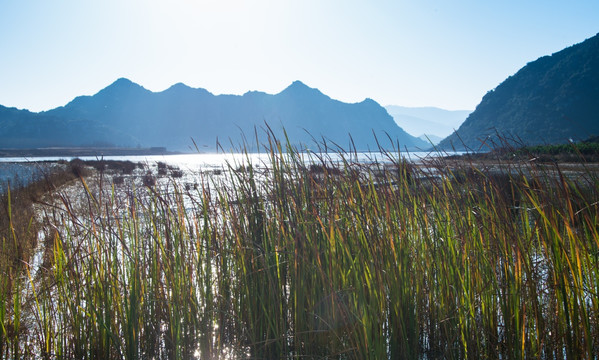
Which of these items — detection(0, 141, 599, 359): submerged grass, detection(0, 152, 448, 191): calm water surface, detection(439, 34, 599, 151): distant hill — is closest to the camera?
detection(0, 141, 599, 359): submerged grass

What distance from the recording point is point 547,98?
8275cm

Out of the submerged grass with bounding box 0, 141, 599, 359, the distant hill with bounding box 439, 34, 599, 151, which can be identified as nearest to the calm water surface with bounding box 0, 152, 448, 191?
the submerged grass with bounding box 0, 141, 599, 359

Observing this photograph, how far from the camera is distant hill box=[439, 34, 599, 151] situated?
73.2 m

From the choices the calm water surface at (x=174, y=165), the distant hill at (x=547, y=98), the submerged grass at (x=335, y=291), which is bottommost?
the submerged grass at (x=335, y=291)

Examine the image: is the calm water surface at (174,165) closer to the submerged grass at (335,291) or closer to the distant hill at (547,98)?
the submerged grass at (335,291)

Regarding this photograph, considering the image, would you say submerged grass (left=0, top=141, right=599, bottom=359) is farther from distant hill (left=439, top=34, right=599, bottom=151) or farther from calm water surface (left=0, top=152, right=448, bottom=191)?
distant hill (left=439, top=34, right=599, bottom=151)

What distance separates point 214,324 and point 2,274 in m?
1.18

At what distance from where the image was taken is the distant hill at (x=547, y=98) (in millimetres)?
73188

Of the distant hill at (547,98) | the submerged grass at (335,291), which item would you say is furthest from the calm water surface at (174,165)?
the distant hill at (547,98)

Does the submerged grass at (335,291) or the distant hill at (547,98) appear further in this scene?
the distant hill at (547,98)

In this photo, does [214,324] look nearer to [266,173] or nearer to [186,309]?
[186,309]

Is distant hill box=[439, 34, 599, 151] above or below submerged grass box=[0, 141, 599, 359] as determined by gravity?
above

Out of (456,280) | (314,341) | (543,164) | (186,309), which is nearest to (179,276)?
(186,309)

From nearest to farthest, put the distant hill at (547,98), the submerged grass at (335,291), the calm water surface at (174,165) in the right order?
1. the submerged grass at (335,291)
2. the calm water surface at (174,165)
3. the distant hill at (547,98)
